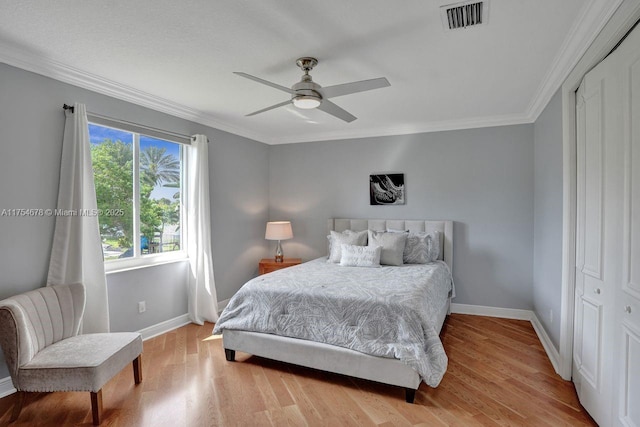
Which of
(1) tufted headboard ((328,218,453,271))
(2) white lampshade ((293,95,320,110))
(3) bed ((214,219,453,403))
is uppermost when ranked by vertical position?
(2) white lampshade ((293,95,320,110))

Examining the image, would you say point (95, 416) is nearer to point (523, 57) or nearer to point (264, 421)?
point (264, 421)

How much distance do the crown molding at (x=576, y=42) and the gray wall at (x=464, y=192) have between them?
1.03 metres

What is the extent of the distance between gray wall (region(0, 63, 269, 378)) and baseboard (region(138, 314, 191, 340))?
58mm

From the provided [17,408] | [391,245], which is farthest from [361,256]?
[17,408]

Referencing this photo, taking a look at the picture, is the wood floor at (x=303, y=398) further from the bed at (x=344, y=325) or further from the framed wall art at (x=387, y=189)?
the framed wall art at (x=387, y=189)

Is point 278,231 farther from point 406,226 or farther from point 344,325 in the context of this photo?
point 344,325

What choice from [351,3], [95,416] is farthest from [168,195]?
[351,3]

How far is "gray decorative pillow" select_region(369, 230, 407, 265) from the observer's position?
156 inches

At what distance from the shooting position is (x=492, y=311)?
4297mm

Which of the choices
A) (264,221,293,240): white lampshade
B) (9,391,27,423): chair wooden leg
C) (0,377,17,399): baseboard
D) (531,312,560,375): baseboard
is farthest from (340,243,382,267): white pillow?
(0,377,17,399): baseboard

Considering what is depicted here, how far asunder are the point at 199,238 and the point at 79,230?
1.30 metres

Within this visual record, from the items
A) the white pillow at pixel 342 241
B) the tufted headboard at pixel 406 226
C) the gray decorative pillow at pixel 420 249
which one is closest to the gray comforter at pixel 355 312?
the gray decorative pillow at pixel 420 249

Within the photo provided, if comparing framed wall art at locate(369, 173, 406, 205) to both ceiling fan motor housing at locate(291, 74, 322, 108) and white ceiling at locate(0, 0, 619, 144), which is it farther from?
ceiling fan motor housing at locate(291, 74, 322, 108)

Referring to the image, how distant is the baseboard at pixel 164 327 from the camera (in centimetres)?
360
